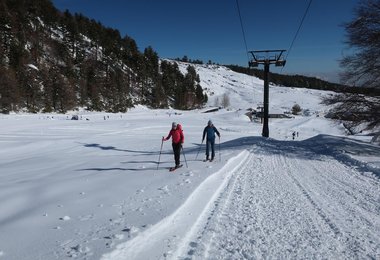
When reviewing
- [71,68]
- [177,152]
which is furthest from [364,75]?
[71,68]

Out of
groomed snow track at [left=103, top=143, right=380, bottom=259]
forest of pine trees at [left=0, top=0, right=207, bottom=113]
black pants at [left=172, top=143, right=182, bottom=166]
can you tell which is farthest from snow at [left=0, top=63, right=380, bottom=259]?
forest of pine trees at [left=0, top=0, right=207, bottom=113]

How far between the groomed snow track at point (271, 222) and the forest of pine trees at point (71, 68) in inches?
2109

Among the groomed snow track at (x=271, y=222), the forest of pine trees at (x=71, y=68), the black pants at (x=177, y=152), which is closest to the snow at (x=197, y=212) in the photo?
the groomed snow track at (x=271, y=222)

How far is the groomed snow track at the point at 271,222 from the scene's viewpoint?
543 centimetres

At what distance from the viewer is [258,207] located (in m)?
7.80

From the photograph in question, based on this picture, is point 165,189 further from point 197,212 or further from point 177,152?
point 177,152

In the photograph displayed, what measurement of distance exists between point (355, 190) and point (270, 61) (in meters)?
25.1

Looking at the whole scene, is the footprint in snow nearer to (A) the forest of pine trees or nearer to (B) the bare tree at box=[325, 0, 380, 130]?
(B) the bare tree at box=[325, 0, 380, 130]

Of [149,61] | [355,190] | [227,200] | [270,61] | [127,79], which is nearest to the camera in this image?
[227,200]

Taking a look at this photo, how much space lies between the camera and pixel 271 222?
6785 mm

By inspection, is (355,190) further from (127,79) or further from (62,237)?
(127,79)

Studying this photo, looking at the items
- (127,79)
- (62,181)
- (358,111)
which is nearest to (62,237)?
(62,181)

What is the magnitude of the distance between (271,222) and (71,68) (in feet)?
265

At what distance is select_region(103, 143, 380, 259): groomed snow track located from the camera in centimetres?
543
